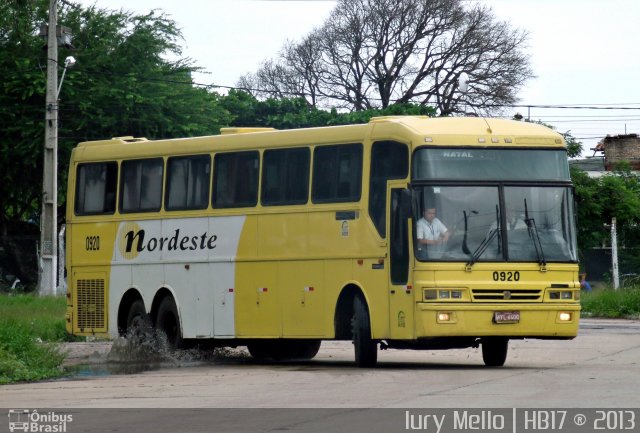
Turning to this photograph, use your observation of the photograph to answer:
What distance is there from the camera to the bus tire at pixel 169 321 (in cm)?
2288

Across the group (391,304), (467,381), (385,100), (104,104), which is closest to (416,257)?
(391,304)

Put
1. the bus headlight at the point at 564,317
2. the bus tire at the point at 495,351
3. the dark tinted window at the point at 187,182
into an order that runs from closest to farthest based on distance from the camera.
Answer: the bus headlight at the point at 564,317
the bus tire at the point at 495,351
the dark tinted window at the point at 187,182

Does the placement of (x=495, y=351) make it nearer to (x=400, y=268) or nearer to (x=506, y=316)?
(x=506, y=316)

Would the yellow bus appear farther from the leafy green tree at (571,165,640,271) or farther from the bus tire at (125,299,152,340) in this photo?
the leafy green tree at (571,165,640,271)

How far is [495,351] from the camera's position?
20266 mm

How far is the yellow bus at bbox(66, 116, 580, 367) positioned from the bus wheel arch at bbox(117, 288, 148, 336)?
0.08ft

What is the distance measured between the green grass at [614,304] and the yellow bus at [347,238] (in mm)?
15025

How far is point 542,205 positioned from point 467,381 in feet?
11.8

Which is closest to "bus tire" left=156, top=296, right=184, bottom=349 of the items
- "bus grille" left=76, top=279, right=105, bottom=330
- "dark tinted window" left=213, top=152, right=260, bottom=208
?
"bus grille" left=76, top=279, right=105, bottom=330

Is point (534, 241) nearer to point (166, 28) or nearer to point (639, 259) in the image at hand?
point (639, 259)

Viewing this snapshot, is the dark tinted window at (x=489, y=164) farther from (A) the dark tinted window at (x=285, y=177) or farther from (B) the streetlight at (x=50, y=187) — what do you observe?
(B) the streetlight at (x=50, y=187)

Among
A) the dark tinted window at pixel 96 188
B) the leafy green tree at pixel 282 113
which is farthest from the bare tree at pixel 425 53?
the dark tinted window at pixel 96 188

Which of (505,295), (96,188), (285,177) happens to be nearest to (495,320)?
(505,295)
